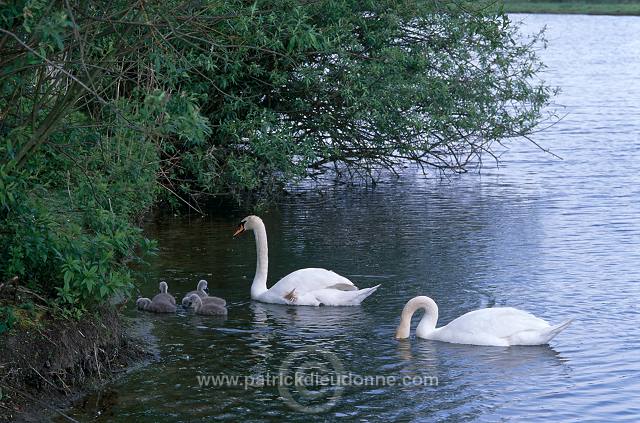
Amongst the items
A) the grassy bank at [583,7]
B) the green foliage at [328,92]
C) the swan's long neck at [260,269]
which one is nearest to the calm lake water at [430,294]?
the swan's long neck at [260,269]

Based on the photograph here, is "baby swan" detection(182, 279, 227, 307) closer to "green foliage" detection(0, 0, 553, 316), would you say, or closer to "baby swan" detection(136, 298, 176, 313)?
"baby swan" detection(136, 298, 176, 313)

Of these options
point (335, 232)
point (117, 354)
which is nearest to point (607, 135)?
point (335, 232)

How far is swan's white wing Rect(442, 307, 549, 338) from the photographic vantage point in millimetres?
11180

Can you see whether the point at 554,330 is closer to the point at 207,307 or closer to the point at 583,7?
the point at 207,307

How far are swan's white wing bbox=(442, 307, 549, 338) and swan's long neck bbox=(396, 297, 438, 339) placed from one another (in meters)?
0.38

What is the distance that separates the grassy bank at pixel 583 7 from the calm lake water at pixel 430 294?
57.8 metres

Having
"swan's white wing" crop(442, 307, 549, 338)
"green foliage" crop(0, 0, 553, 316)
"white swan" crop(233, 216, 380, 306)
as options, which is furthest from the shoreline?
"swan's white wing" crop(442, 307, 549, 338)

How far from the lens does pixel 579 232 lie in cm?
1647

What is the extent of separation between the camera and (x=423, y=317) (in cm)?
1174

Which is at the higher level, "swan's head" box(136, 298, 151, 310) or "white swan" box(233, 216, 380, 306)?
"white swan" box(233, 216, 380, 306)

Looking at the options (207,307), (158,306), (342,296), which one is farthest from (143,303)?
(342,296)

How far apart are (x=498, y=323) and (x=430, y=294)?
6.46 feet

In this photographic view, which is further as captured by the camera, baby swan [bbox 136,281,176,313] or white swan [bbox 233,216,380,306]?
white swan [bbox 233,216,380,306]

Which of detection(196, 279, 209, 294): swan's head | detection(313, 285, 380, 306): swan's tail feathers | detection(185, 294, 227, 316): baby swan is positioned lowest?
detection(185, 294, 227, 316): baby swan
